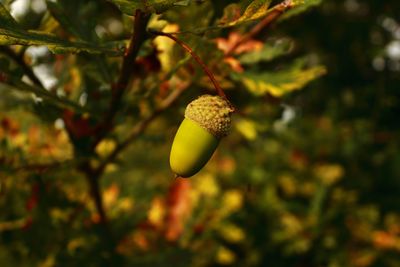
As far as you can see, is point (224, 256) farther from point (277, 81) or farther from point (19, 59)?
point (19, 59)

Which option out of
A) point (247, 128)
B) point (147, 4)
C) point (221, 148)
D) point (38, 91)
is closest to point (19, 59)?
point (38, 91)

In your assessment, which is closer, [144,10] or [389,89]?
[144,10]

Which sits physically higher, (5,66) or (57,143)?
(5,66)

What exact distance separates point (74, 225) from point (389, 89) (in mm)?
2229

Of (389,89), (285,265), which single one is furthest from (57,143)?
(389,89)

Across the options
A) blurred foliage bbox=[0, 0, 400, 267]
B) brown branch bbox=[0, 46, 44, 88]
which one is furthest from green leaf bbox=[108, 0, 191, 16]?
brown branch bbox=[0, 46, 44, 88]

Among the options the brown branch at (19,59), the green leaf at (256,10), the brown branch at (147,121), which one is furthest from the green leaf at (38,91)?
the green leaf at (256,10)

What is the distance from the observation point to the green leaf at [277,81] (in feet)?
4.81

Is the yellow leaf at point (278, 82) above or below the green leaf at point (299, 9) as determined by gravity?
below

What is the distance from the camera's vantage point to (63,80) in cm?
171

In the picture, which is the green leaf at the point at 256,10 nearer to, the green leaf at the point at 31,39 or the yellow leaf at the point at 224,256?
the green leaf at the point at 31,39

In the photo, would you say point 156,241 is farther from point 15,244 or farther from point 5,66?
point 5,66

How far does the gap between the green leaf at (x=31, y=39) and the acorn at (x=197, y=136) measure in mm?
240

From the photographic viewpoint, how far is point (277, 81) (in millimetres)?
1533
